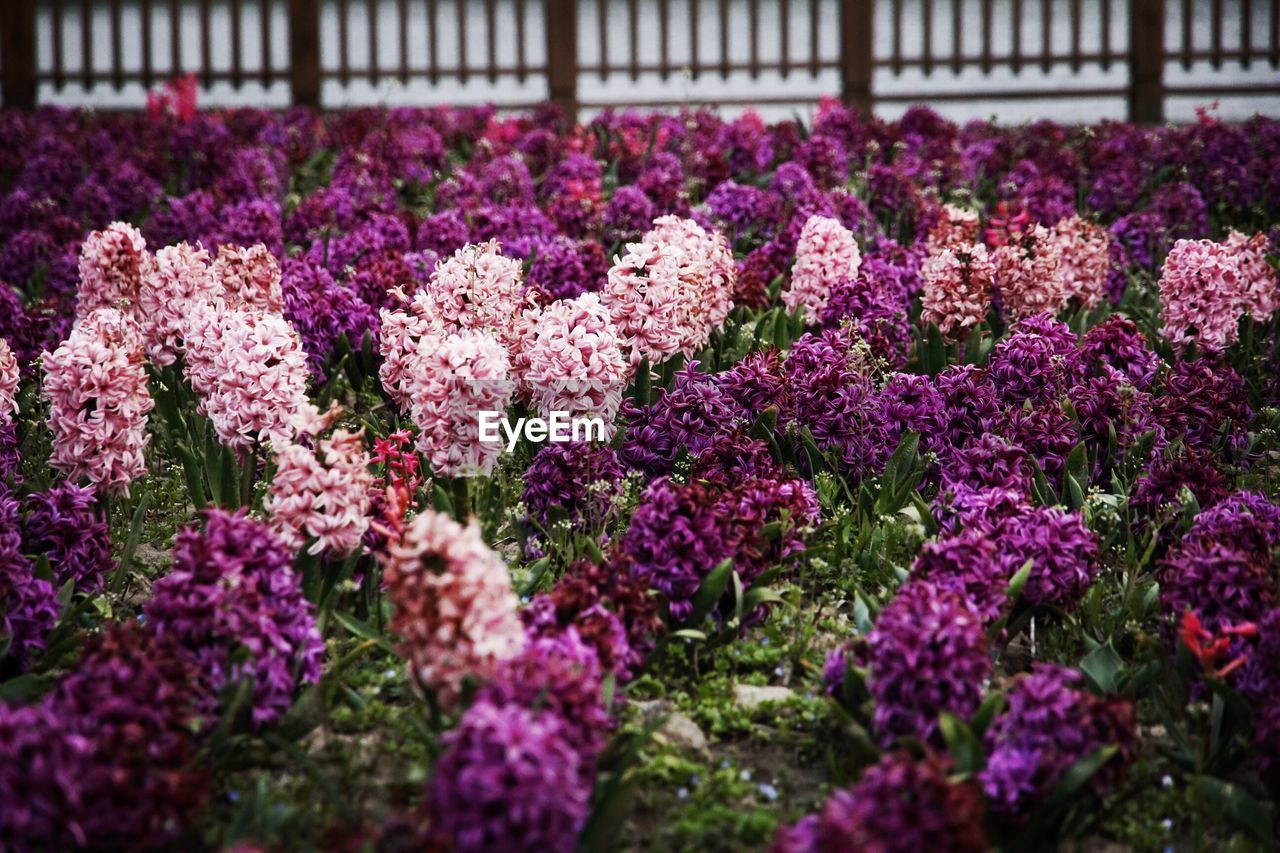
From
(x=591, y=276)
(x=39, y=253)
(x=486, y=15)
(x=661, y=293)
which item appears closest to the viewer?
(x=661, y=293)

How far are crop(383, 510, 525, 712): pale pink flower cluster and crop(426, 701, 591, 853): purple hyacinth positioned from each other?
235 mm

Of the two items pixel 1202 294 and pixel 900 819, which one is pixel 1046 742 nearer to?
pixel 900 819

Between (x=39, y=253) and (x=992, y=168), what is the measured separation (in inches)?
188

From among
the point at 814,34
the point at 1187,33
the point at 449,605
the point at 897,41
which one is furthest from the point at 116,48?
the point at 449,605

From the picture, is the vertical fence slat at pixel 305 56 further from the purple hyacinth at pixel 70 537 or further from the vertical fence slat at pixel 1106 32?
the purple hyacinth at pixel 70 537

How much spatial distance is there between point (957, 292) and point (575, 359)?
1599mm

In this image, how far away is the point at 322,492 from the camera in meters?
2.86

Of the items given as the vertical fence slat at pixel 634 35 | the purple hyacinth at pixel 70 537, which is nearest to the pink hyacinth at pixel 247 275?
the purple hyacinth at pixel 70 537

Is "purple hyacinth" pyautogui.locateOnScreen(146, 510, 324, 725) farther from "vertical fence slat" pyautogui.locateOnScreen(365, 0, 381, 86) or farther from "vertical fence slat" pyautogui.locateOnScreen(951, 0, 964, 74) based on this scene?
"vertical fence slat" pyautogui.locateOnScreen(951, 0, 964, 74)

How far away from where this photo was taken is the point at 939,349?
4.43 meters

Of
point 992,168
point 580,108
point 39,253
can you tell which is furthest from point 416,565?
point 580,108

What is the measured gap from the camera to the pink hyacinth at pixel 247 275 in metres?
4.20

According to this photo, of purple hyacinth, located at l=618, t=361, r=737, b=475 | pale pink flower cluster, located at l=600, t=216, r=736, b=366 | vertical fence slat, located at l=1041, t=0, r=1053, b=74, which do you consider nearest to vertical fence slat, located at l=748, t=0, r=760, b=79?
vertical fence slat, located at l=1041, t=0, r=1053, b=74

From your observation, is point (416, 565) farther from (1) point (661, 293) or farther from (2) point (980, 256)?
(2) point (980, 256)
